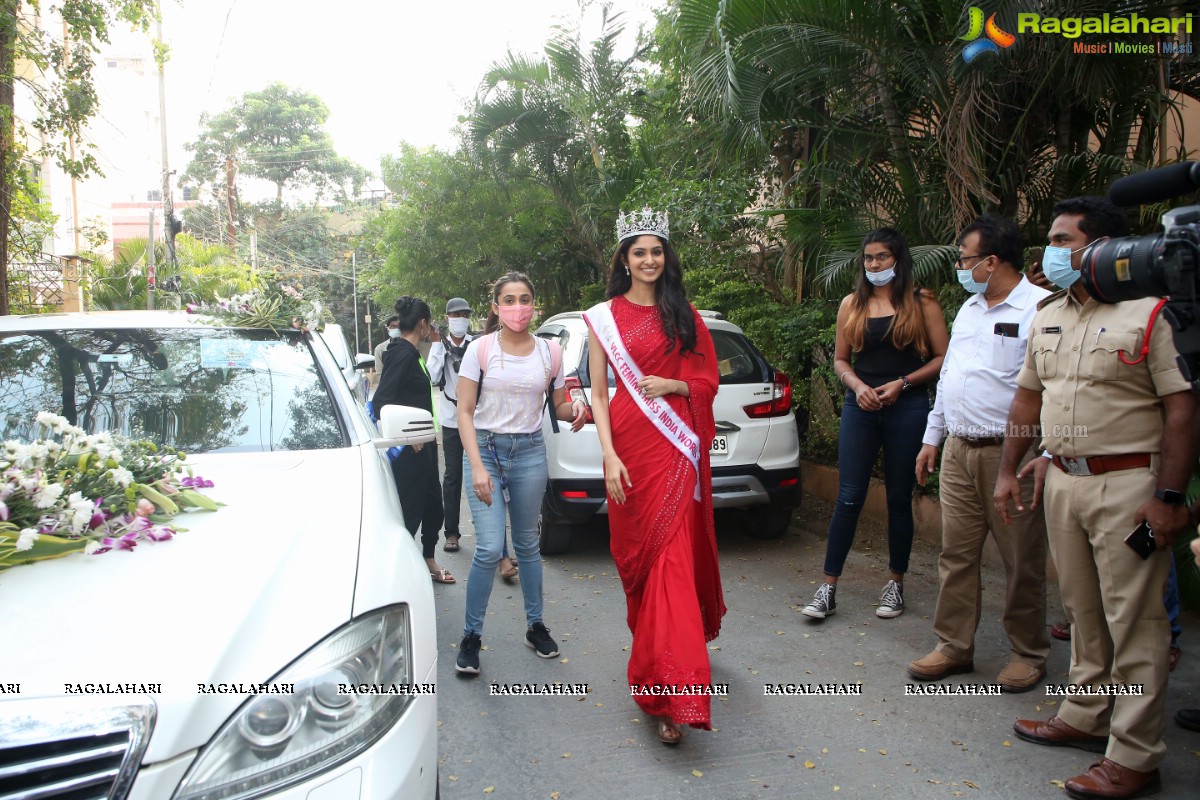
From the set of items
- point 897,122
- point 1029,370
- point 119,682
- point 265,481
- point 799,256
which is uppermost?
point 897,122

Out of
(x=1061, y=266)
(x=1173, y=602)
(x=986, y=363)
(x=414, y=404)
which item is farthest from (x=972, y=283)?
(x=414, y=404)

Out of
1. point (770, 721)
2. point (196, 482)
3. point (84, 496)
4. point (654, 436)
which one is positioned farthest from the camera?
point (654, 436)

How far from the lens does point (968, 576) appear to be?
13.0 ft

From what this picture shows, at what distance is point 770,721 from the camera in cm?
364

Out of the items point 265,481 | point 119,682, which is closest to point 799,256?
point 265,481

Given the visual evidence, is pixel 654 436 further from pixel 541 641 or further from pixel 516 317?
pixel 541 641

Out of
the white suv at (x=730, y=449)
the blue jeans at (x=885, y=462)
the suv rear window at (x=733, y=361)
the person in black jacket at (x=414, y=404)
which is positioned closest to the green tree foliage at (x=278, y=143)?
→ the person in black jacket at (x=414, y=404)

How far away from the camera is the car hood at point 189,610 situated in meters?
1.71

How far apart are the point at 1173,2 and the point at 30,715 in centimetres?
639

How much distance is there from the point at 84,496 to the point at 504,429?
6.91ft

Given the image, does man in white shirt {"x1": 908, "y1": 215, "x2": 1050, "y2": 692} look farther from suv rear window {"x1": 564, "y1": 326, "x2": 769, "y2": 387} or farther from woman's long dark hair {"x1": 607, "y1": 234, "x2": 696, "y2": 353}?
suv rear window {"x1": 564, "y1": 326, "x2": 769, "y2": 387}

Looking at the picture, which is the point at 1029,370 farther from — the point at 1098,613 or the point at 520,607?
the point at 520,607

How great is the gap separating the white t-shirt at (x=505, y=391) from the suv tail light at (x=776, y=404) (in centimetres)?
232

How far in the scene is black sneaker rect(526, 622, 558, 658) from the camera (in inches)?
174
